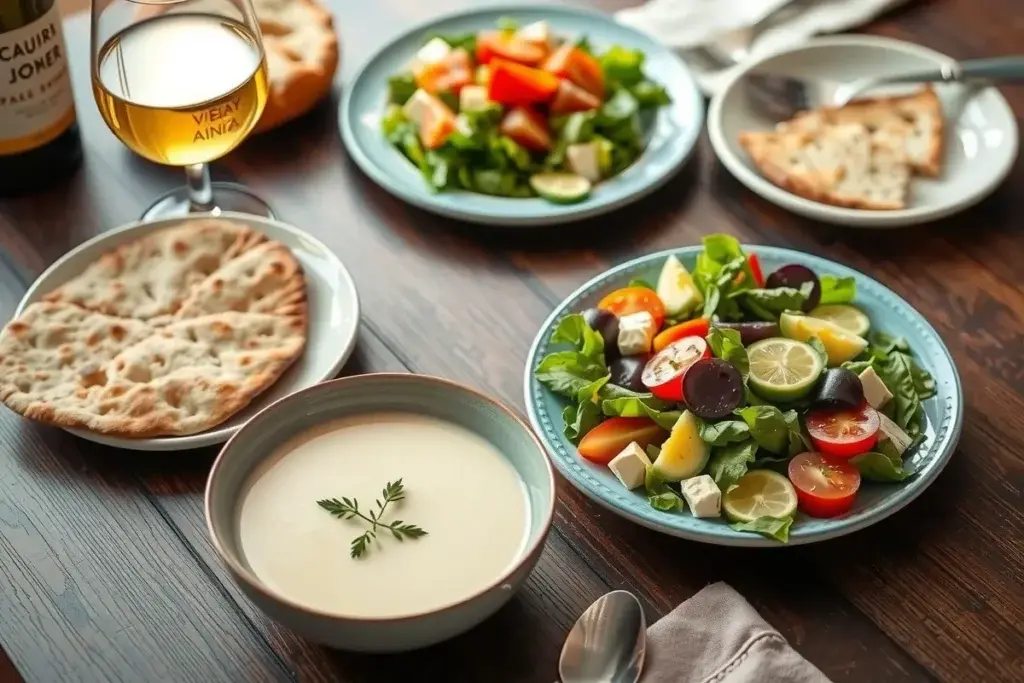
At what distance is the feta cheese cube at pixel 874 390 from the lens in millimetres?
1219

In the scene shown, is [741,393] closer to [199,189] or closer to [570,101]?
[570,101]

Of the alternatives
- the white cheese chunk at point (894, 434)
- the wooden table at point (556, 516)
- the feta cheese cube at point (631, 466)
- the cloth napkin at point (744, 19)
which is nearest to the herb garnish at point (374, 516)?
the wooden table at point (556, 516)

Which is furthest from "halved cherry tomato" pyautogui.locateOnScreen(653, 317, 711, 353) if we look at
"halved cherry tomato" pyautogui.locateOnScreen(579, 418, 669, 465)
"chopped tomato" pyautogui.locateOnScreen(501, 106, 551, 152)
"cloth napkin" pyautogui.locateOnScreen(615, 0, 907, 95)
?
"cloth napkin" pyautogui.locateOnScreen(615, 0, 907, 95)

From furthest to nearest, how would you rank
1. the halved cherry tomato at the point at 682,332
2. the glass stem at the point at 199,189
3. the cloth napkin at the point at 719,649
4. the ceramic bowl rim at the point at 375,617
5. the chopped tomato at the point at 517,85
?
the chopped tomato at the point at 517,85 → the glass stem at the point at 199,189 → the halved cherry tomato at the point at 682,332 → the cloth napkin at the point at 719,649 → the ceramic bowl rim at the point at 375,617

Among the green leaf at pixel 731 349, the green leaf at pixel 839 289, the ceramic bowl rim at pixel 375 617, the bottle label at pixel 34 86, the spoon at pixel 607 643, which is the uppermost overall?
the bottle label at pixel 34 86

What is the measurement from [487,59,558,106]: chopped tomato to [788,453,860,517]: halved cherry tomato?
70 cm

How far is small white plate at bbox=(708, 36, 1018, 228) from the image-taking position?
154 cm

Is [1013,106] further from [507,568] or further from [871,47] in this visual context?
[507,568]

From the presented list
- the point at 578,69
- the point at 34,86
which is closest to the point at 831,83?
the point at 578,69

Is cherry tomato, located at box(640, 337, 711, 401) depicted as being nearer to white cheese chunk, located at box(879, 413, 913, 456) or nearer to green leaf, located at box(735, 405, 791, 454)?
green leaf, located at box(735, 405, 791, 454)

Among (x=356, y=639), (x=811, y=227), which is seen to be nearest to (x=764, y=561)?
(x=356, y=639)

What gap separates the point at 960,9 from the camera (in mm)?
1977

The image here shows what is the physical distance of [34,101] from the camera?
1487 mm

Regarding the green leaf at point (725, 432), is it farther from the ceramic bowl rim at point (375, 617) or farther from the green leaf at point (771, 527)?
the ceramic bowl rim at point (375, 617)
